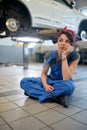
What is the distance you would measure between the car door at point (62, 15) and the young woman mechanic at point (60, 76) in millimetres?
2283

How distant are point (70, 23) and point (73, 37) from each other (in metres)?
2.80

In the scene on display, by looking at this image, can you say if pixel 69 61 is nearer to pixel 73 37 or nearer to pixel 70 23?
pixel 73 37

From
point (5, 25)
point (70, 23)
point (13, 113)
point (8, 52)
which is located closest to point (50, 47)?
point (8, 52)

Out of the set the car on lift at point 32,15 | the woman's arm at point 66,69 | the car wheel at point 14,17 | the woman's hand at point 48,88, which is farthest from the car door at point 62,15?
the woman's hand at point 48,88

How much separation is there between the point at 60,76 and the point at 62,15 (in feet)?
8.82

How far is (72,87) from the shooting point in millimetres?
1914

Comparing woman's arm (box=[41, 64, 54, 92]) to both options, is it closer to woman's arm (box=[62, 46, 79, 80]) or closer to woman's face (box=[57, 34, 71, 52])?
woman's arm (box=[62, 46, 79, 80])

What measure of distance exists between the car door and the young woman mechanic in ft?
7.49

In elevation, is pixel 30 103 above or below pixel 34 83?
below

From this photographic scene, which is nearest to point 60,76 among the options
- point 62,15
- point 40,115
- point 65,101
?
point 65,101

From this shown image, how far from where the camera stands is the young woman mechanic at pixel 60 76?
1907mm

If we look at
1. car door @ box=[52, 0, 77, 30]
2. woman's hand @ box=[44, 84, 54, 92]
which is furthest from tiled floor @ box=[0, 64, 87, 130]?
car door @ box=[52, 0, 77, 30]

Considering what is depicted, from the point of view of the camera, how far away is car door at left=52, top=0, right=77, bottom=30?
4.15 m

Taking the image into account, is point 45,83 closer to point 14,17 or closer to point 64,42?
point 64,42
